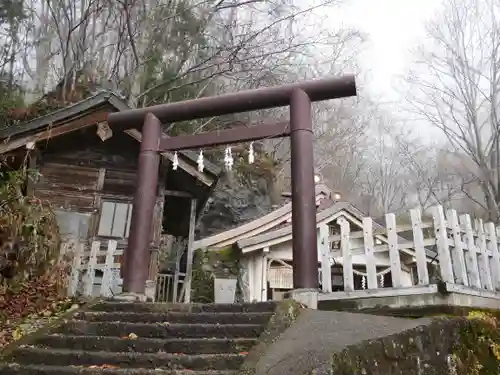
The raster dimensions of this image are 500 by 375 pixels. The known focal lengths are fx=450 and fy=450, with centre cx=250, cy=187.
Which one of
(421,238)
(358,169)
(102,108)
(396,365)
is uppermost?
(358,169)

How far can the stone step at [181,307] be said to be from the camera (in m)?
5.69

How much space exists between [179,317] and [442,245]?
3680 mm

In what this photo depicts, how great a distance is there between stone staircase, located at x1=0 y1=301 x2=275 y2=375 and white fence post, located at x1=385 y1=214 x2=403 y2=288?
199 cm

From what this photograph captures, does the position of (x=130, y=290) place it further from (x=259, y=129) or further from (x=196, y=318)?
(x=259, y=129)

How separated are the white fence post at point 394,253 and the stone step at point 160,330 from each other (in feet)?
7.75

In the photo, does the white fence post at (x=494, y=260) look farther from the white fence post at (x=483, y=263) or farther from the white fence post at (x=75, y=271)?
the white fence post at (x=75, y=271)

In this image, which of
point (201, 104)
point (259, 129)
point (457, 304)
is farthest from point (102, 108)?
point (457, 304)

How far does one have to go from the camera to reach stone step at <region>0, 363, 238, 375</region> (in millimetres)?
4203

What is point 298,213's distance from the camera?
6.71m

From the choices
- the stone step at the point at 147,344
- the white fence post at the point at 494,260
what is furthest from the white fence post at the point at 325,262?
the stone step at the point at 147,344

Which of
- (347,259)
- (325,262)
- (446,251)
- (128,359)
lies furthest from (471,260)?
(128,359)

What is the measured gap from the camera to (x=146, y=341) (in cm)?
504

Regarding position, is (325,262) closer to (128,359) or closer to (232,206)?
(128,359)

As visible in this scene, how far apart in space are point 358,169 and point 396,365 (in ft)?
104
